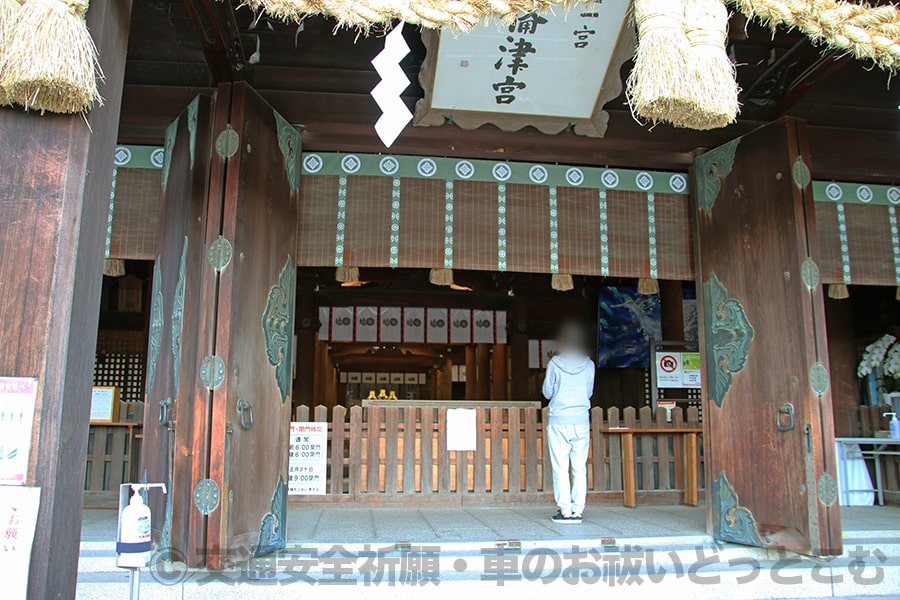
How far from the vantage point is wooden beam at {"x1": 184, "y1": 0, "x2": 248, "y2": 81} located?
13.3 ft

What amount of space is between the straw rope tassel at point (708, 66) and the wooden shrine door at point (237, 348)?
280 centimetres

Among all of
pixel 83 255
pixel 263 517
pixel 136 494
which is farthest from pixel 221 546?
pixel 83 255

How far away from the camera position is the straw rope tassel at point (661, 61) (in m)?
2.74

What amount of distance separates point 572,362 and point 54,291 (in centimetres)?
474

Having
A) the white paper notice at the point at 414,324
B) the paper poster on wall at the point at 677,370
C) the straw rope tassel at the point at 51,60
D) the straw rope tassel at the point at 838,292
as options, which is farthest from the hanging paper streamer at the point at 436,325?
the straw rope tassel at the point at 51,60

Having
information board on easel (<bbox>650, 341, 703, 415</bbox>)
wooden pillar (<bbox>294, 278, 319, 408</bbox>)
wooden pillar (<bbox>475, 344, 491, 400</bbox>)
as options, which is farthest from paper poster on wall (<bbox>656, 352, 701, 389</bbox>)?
wooden pillar (<bbox>294, 278, 319, 408</bbox>)

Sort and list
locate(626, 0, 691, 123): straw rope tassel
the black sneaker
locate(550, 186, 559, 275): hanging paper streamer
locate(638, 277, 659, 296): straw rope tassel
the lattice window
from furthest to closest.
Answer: the lattice window < locate(638, 277, 659, 296): straw rope tassel < the black sneaker < locate(550, 186, 559, 275): hanging paper streamer < locate(626, 0, 691, 123): straw rope tassel

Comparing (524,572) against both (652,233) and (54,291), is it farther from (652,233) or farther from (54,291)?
(54,291)

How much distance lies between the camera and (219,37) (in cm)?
432

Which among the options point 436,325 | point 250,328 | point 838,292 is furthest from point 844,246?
point 436,325

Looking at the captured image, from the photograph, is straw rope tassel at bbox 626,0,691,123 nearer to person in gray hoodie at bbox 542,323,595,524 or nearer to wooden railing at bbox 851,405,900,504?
person in gray hoodie at bbox 542,323,595,524

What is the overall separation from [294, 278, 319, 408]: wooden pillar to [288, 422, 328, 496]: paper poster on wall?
4924 millimetres

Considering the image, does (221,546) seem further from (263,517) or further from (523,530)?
(523,530)

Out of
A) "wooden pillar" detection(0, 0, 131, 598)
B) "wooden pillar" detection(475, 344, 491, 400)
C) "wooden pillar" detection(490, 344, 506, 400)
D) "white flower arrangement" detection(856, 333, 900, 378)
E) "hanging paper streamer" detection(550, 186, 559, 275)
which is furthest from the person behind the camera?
"wooden pillar" detection(475, 344, 491, 400)
